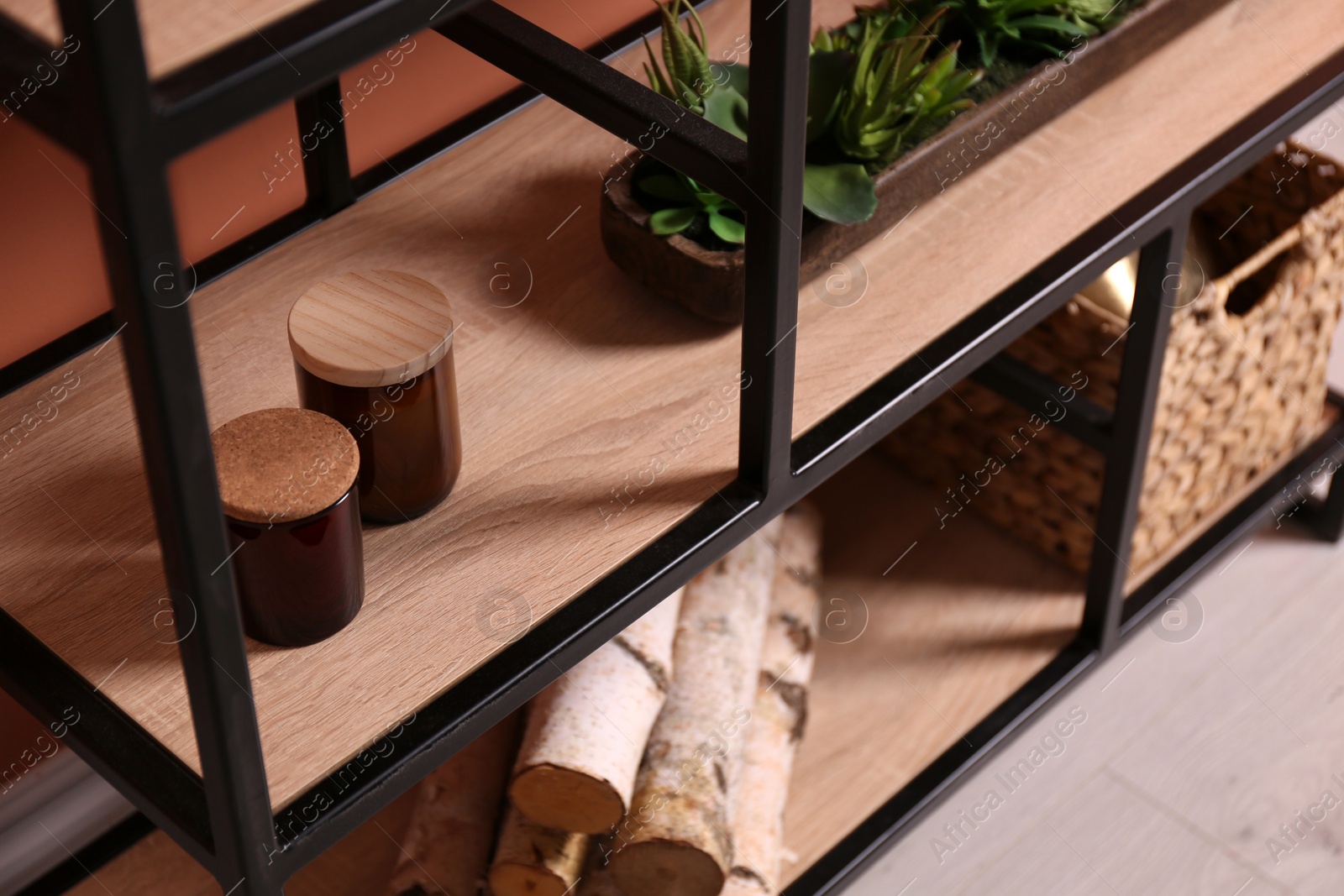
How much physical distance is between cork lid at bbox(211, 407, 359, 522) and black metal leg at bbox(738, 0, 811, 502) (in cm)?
29

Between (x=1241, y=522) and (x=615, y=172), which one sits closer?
(x=615, y=172)

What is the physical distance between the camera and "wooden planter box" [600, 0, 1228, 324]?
1161 mm

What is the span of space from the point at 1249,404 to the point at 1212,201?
0.27m

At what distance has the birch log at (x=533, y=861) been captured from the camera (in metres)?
1.41

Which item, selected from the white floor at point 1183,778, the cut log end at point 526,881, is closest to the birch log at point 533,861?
the cut log end at point 526,881

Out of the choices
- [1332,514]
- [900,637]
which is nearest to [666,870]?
[900,637]

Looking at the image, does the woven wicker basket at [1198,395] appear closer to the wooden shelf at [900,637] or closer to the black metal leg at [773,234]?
the wooden shelf at [900,637]

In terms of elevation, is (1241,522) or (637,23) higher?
(637,23)

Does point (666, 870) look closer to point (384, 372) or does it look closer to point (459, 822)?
point (459, 822)

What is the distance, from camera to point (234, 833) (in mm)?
838

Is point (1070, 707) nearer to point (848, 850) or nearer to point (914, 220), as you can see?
point (848, 850)

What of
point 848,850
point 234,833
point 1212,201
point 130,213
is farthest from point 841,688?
point 130,213

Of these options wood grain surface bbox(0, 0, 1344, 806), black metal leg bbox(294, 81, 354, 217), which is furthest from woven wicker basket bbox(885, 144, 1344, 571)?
black metal leg bbox(294, 81, 354, 217)

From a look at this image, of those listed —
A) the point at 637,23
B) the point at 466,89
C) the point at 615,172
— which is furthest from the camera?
the point at 466,89
